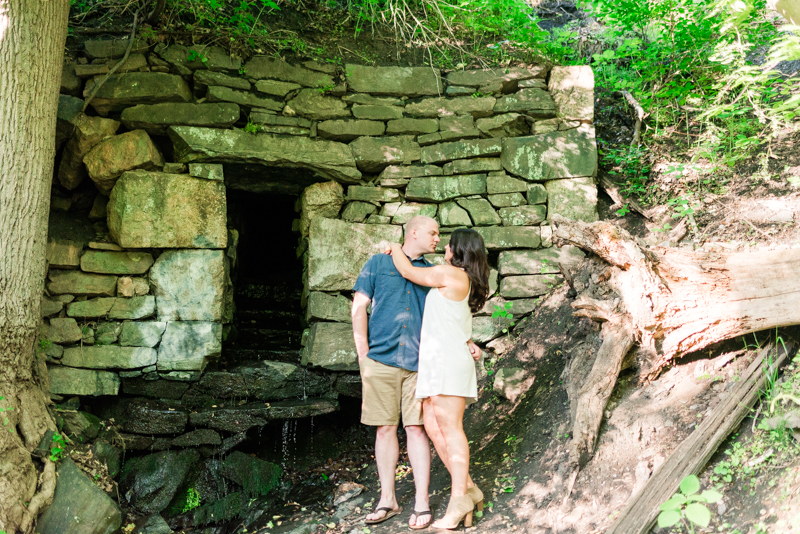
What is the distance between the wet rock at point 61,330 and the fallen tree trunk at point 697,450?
3746mm

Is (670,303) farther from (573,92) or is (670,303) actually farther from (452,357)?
(573,92)

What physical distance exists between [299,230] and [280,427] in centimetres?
169

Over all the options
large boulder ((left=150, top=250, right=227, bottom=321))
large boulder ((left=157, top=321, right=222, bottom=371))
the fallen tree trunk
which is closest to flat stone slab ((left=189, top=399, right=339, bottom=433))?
large boulder ((left=157, top=321, right=222, bottom=371))

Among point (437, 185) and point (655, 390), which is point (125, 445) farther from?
point (655, 390)

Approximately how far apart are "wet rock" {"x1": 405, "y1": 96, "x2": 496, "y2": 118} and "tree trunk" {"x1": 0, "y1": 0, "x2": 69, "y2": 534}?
2602mm

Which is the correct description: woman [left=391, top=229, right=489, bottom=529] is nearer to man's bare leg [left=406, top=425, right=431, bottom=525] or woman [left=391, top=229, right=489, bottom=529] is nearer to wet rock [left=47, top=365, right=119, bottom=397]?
man's bare leg [left=406, top=425, right=431, bottom=525]

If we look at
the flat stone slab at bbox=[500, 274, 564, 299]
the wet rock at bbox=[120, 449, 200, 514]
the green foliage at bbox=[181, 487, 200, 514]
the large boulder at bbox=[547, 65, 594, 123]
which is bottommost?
the green foliage at bbox=[181, 487, 200, 514]

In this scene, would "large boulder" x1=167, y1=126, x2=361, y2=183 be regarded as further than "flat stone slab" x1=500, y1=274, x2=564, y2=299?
No

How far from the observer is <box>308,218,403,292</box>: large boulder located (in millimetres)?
4309

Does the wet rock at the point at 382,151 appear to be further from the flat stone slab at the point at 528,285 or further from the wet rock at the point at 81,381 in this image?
the wet rock at the point at 81,381

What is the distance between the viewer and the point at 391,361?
297 centimetres

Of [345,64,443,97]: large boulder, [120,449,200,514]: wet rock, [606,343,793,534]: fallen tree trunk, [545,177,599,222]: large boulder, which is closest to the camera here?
[606,343,793,534]: fallen tree trunk

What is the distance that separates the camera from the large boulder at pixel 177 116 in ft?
13.5

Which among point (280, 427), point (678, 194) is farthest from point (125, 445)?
point (678, 194)
